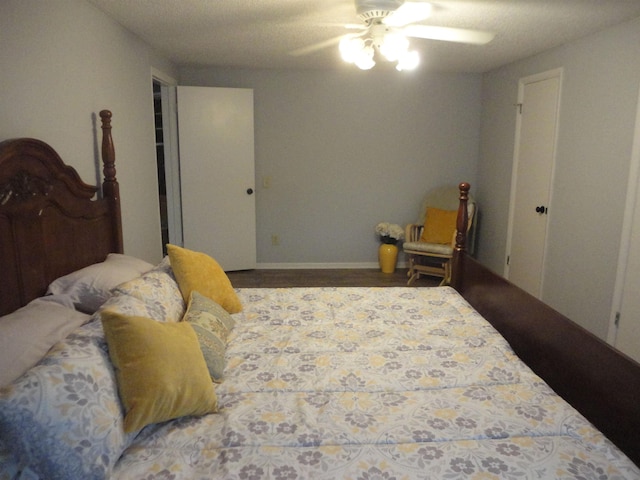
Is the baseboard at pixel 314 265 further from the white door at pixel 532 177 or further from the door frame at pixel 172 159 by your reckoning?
the white door at pixel 532 177

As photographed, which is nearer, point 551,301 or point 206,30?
point 206,30

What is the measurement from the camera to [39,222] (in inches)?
73.7

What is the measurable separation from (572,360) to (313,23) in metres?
2.52

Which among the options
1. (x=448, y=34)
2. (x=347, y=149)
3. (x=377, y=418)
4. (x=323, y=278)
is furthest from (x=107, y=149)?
(x=347, y=149)

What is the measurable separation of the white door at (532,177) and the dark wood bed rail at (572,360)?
1.76 m

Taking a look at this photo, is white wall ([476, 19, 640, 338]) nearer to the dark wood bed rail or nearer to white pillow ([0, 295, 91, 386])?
the dark wood bed rail

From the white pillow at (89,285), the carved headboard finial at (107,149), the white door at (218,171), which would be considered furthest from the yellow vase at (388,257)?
the white pillow at (89,285)

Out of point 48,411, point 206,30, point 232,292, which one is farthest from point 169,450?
point 206,30

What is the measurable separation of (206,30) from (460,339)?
108 inches

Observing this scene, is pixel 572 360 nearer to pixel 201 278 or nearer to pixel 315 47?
pixel 201 278

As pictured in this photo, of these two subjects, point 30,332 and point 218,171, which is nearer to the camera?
point 30,332

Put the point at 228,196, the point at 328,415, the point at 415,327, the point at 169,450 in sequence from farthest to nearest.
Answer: the point at 228,196, the point at 415,327, the point at 328,415, the point at 169,450

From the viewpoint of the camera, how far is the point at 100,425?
1.17 meters

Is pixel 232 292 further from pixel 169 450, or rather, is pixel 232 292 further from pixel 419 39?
pixel 419 39
